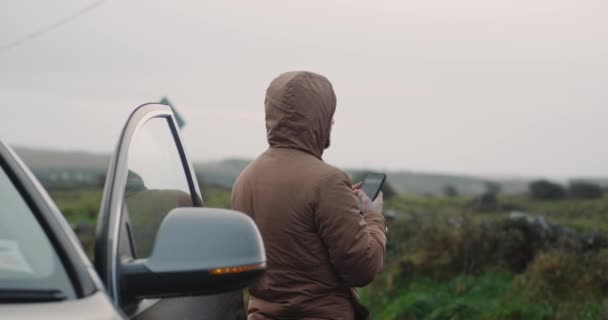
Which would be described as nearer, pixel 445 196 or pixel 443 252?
pixel 443 252

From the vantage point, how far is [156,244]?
7.32 feet

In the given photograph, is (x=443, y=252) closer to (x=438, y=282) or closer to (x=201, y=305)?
(x=438, y=282)

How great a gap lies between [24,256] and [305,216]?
4.90 ft

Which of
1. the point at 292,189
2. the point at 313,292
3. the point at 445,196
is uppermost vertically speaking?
the point at 292,189

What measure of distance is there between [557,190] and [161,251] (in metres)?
14.1

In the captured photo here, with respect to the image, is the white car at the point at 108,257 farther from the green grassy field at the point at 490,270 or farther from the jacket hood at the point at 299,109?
the green grassy field at the point at 490,270

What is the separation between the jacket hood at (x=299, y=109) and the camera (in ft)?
12.0

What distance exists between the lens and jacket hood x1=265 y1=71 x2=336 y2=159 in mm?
3652

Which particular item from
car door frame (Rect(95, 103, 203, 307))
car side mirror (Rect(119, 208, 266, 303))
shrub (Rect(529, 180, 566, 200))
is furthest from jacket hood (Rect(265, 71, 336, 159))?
shrub (Rect(529, 180, 566, 200))

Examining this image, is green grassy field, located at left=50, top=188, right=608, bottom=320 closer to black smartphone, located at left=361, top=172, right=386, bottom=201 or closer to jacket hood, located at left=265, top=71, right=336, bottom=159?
black smartphone, located at left=361, top=172, right=386, bottom=201

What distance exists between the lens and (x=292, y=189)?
11.6ft

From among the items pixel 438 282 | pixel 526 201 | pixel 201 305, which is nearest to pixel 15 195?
pixel 201 305

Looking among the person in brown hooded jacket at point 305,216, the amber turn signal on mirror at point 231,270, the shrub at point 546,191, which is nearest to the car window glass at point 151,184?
the person in brown hooded jacket at point 305,216

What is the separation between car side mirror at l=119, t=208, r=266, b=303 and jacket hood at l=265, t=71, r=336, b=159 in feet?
4.71
